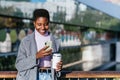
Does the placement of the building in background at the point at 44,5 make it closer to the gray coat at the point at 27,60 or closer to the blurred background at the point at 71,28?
the blurred background at the point at 71,28

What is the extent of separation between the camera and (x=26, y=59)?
496 centimetres

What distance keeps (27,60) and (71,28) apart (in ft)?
107

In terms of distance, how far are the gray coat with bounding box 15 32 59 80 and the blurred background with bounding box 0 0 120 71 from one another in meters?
6.67

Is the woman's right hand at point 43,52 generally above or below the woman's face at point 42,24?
below

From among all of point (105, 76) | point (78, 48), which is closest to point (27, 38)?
point (105, 76)

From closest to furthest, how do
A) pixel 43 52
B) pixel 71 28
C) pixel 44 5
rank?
1. pixel 43 52
2. pixel 44 5
3. pixel 71 28

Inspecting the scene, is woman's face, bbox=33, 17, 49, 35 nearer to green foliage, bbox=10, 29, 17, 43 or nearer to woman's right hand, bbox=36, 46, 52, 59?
woman's right hand, bbox=36, 46, 52, 59

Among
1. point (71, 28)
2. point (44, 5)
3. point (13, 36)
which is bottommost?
point (13, 36)

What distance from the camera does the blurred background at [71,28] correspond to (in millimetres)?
16547

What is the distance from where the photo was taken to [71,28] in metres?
37.6

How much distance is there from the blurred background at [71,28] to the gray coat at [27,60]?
6.67m

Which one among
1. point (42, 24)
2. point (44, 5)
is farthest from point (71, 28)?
point (42, 24)

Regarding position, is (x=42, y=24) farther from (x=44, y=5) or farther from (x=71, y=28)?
(x=71, y=28)

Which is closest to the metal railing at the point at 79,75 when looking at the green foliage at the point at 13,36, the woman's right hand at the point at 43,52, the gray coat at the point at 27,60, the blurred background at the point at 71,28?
the gray coat at the point at 27,60
